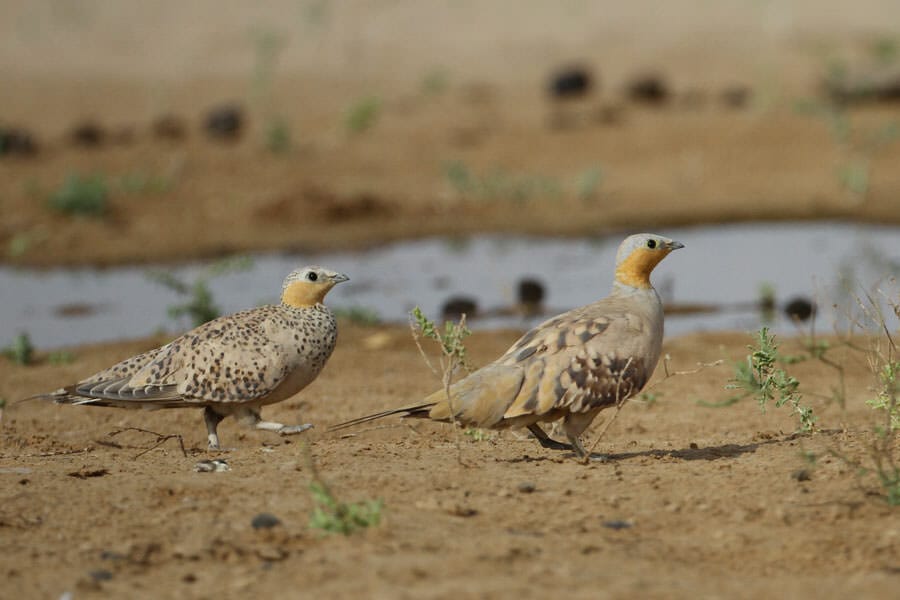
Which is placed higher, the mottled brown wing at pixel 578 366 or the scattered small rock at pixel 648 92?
the scattered small rock at pixel 648 92

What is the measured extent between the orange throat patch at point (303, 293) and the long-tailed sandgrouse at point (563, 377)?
108 cm

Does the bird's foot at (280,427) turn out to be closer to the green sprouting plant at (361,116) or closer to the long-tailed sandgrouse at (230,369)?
the long-tailed sandgrouse at (230,369)

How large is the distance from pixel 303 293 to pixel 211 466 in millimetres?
1285

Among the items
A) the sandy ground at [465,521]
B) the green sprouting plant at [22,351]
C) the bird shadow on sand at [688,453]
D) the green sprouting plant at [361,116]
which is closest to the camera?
the sandy ground at [465,521]

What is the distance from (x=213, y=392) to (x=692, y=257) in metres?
9.01

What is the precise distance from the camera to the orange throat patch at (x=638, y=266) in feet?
22.0

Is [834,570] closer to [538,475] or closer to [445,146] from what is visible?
[538,475]

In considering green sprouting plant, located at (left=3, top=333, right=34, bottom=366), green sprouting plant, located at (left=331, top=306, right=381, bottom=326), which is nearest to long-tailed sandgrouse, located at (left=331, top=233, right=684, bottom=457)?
green sprouting plant, located at (left=3, top=333, right=34, bottom=366)

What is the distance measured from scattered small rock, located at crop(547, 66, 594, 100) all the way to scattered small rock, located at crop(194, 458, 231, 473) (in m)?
19.2

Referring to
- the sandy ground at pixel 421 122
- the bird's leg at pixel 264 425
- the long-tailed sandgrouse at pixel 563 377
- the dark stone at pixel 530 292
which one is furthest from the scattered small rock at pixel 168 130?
the long-tailed sandgrouse at pixel 563 377

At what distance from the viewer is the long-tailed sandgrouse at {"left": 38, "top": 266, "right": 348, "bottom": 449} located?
22.1 feet

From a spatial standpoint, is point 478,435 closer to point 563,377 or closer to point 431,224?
point 563,377

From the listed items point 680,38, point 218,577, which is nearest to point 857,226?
point 218,577

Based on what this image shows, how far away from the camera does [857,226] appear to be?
654 inches
